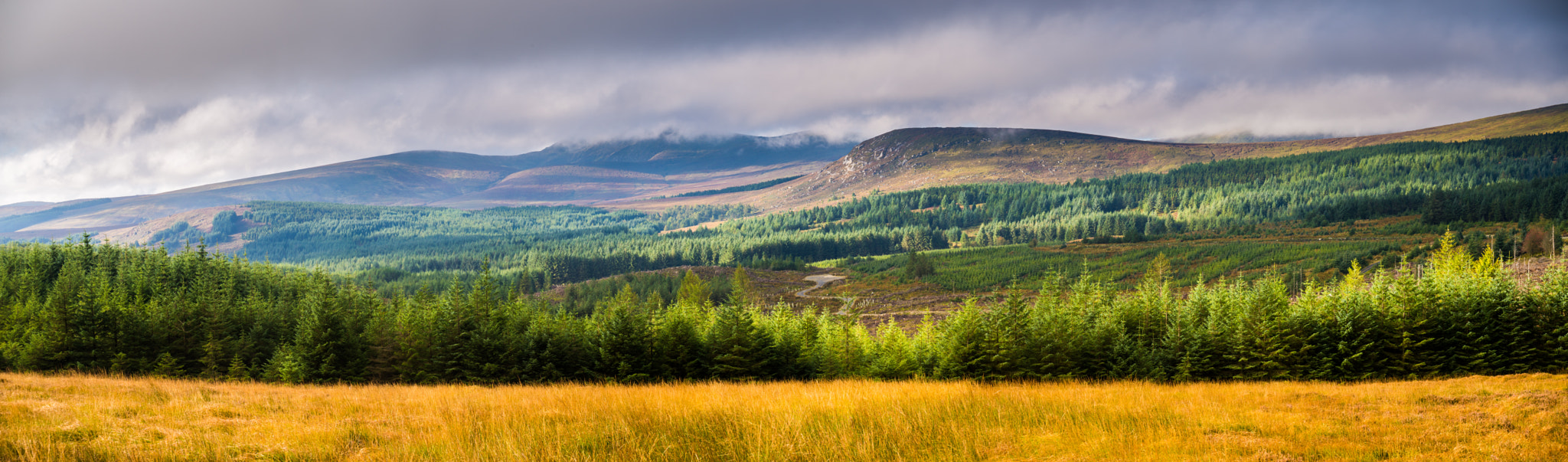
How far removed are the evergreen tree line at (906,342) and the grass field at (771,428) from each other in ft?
49.4

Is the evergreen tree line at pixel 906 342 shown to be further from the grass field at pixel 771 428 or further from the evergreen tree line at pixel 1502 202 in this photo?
the evergreen tree line at pixel 1502 202

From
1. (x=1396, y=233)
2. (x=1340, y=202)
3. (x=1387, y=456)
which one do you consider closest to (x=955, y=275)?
(x=1396, y=233)

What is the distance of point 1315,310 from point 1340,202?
20922 cm

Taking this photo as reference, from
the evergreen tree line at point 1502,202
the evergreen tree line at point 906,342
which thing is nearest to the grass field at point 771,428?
the evergreen tree line at point 906,342

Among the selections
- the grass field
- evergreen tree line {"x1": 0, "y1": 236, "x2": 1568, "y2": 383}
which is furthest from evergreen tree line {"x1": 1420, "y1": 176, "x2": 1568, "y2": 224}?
the grass field

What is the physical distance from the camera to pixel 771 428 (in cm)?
849

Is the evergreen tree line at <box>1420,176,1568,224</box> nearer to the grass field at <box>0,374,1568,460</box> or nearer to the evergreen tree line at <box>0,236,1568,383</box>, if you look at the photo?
the evergreen tree line at <box>0,236,1568,383</box>

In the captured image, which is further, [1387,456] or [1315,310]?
[1315,310]

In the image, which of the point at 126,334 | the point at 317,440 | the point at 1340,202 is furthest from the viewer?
the point at 1340,202

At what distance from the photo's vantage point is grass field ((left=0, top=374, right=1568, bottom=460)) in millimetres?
7625

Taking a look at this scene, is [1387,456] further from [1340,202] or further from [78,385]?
[1340,202]

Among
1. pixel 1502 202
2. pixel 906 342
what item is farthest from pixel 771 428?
pixel 1502 202

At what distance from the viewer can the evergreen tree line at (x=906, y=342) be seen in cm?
3017

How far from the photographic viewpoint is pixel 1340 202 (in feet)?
636
